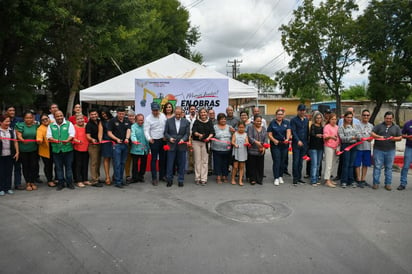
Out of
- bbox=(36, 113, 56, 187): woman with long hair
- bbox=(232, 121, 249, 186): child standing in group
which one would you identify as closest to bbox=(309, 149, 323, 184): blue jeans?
bbox=(232, 121, 249, 186): child standing in group

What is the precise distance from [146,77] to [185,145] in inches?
188

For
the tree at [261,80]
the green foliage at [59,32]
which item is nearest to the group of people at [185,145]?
the green foliage at [59,32]

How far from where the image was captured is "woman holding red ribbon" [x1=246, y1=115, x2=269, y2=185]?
7031 millimetres

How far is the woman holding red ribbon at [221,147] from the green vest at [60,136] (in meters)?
3.23

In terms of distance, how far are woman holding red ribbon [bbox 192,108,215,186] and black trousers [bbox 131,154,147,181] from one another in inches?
50.4

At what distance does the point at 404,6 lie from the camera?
2088cm

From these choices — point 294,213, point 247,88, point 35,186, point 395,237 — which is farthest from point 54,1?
point 395,237

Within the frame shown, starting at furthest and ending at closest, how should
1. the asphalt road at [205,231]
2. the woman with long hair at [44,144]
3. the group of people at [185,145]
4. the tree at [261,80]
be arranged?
1. the tree at [261,80]
2. the group of people at [185,145]
3. the woman with long hair at [44,144]
4. the asphalt road at [205,231]

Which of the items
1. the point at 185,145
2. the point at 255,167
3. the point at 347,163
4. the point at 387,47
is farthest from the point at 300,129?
the point at 387,47

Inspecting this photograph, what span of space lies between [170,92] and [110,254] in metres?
5.82

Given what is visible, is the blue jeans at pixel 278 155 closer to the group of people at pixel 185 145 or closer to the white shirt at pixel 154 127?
the group of people at pixel 185 145

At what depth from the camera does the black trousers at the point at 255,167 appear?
23.3ft

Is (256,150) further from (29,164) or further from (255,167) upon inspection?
(29,164)

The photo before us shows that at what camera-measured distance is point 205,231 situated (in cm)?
427
